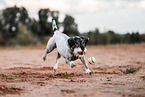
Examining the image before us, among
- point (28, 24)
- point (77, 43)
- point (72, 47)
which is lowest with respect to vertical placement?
point (72, 47)

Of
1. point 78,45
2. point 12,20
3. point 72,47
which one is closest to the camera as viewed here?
point 78,45

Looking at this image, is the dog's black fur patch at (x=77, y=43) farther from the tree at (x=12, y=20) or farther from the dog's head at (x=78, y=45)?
the tree at (x=12, y=20)

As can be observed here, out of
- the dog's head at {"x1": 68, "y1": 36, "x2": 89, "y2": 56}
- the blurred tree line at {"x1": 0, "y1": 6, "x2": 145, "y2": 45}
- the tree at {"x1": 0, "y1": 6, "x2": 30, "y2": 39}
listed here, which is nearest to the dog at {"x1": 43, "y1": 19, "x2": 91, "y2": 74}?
the dog's head at {"x1": 68, "y1": 36, "x2": 89, "y2": 56}

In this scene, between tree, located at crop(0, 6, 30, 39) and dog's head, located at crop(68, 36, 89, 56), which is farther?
tree, located at crop(0, 6, 30, 39)

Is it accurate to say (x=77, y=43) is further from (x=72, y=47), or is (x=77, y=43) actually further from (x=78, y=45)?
(x=72, y=47)

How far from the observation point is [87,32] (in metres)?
37.6

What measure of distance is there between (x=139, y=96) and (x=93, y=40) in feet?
97.3

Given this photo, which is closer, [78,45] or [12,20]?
[78,45]

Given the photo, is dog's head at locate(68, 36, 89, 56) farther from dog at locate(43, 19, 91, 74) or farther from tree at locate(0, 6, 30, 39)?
tree at locate(0, 6, 30, 39)

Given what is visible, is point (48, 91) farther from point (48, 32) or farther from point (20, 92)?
point (48, 32)

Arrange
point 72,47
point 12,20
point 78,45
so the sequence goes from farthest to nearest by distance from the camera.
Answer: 1. point 12,20
2. point 72,47
3. point 78,45

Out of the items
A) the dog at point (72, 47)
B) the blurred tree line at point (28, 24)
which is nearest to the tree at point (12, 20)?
the blurred tree line at point (28, 24)

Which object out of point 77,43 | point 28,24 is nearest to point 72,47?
point 77,43

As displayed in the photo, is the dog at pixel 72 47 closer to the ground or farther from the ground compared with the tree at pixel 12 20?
closer to the ground
